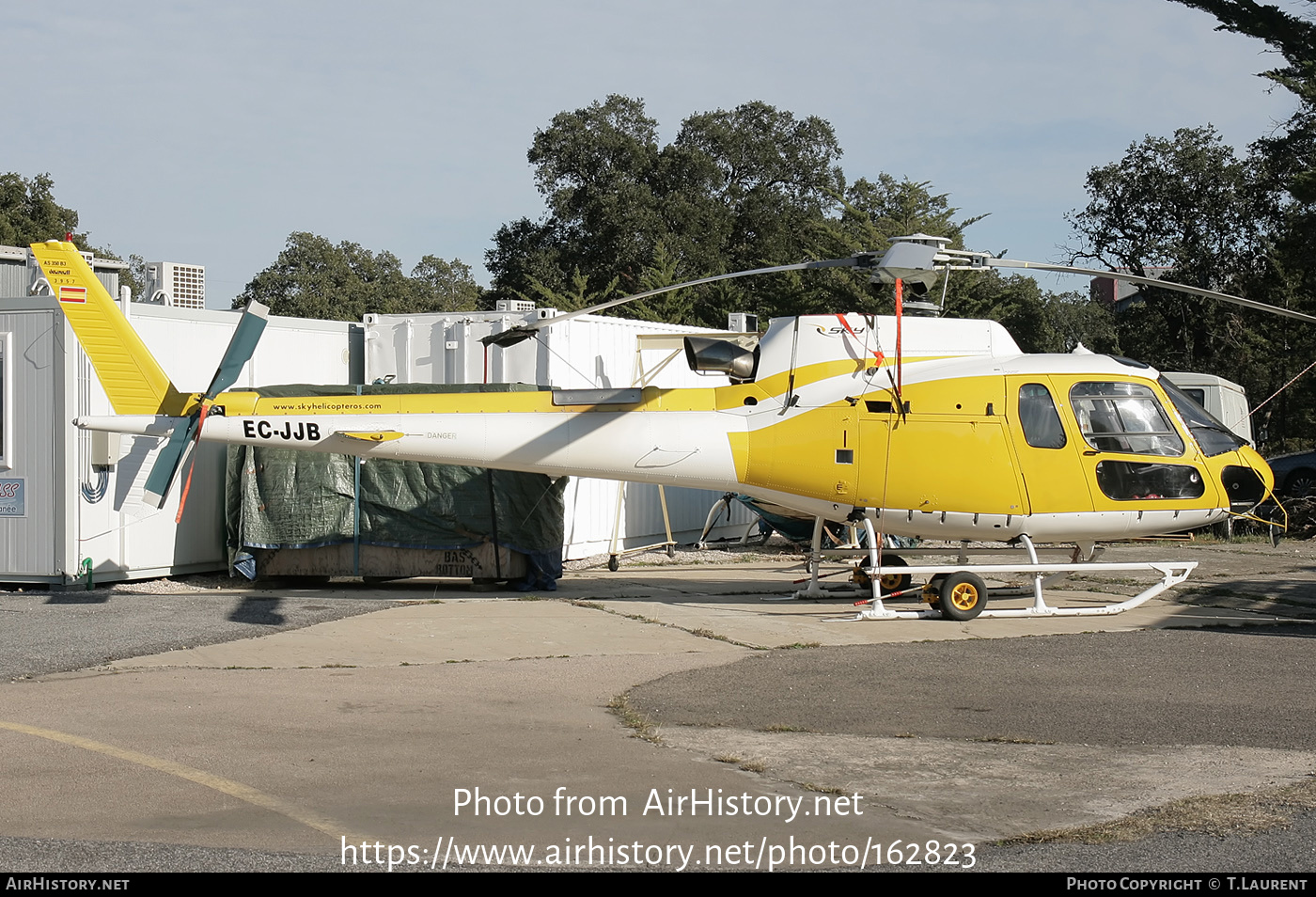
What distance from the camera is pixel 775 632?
Answer: 11031 mm

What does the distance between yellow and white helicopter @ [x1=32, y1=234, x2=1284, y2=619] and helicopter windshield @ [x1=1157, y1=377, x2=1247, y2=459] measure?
0.02 meters

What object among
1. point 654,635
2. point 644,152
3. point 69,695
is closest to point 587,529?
point 654,635

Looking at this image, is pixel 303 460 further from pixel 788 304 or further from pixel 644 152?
pixel 644 152

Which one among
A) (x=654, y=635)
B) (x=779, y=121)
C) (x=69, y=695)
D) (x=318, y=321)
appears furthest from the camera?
(x=779, y=121)

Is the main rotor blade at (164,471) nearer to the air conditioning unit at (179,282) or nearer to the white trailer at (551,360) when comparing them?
the white trailer at (551,360)

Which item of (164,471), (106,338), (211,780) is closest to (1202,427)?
(164,471)

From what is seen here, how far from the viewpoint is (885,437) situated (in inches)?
482

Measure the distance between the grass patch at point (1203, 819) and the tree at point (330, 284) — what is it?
5178 centimetres

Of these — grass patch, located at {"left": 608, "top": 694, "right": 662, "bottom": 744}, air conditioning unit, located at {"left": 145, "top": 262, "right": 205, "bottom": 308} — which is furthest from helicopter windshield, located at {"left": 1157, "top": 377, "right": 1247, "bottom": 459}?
air conditioning unit, located at {"left": 145, "top": 262, "right": 205, "bottom": 308}

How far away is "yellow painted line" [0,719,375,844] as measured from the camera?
5.30m

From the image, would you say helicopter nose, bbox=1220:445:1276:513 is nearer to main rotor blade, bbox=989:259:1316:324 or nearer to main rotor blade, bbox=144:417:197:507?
main rotor blade, bbox=989:259:1316:324

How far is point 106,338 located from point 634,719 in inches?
265

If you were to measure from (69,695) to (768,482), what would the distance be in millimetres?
6868

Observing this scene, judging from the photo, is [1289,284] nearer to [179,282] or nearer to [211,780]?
[179,282]
